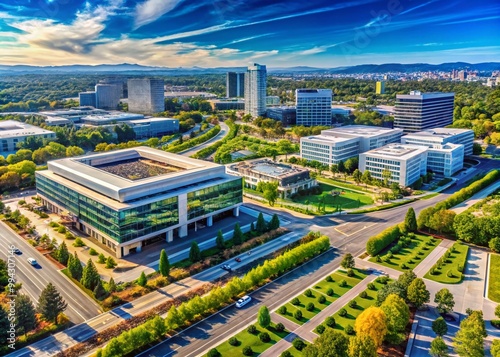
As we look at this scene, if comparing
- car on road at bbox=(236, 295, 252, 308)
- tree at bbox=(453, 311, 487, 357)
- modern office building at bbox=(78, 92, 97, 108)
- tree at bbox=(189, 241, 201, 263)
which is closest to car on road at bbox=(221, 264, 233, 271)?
tree at bbox=(189, 241, 201, 263)

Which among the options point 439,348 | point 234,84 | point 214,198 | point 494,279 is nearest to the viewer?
point 439,348

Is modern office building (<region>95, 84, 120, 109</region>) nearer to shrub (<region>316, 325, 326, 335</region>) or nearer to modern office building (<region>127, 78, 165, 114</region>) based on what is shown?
modern office building (<region>127, 78, 165, 114</region>)

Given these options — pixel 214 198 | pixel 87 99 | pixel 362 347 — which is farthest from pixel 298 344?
pixel 87 99

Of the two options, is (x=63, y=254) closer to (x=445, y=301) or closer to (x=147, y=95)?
(x=445, y=301)

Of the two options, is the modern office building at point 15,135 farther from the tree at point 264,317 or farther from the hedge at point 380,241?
the tree at point 264,317

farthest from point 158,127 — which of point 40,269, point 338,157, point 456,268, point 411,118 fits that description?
point 456,268

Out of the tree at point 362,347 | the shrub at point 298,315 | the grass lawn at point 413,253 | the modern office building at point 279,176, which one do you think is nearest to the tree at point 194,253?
the shrub at point 298,315
